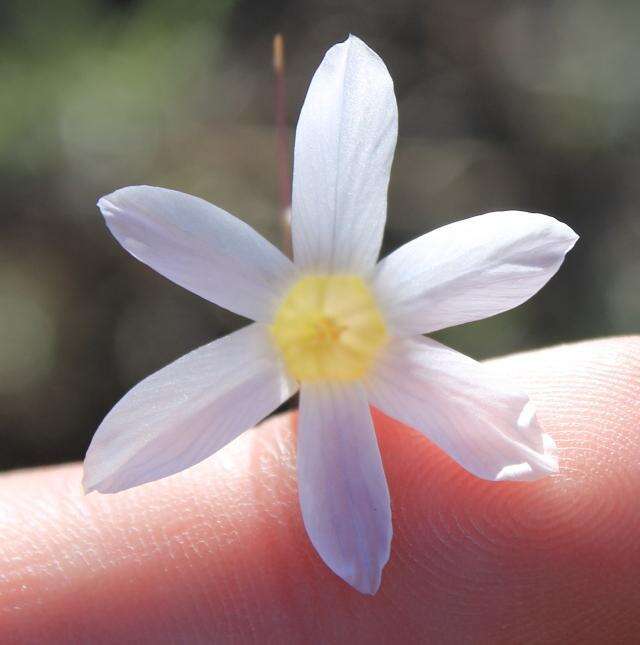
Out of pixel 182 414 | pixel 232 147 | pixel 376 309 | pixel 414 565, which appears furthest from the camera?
pixel 232 147

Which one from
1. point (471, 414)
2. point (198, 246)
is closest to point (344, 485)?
point (471, 414)

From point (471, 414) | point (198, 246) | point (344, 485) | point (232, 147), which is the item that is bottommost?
point (344, 485)

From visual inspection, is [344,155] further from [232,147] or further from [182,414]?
[232,147]

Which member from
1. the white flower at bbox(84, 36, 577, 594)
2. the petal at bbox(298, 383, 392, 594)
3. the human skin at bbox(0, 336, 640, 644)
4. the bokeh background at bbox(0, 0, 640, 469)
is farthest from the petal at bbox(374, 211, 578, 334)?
the bokeh background at bbox(0, 0, 640, 469)

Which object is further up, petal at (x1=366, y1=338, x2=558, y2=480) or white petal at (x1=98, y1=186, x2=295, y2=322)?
white petal at (x1=98, y1=186, x2=295, y2=322)

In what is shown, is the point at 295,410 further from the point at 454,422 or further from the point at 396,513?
the point at 454,422

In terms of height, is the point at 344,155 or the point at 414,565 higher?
the point at 344,155

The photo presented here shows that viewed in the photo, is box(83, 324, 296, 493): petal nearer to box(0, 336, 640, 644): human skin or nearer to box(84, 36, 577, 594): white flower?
box(84, 36, 577, 594): white flower

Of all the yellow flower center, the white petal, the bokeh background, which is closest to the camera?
the white petal
